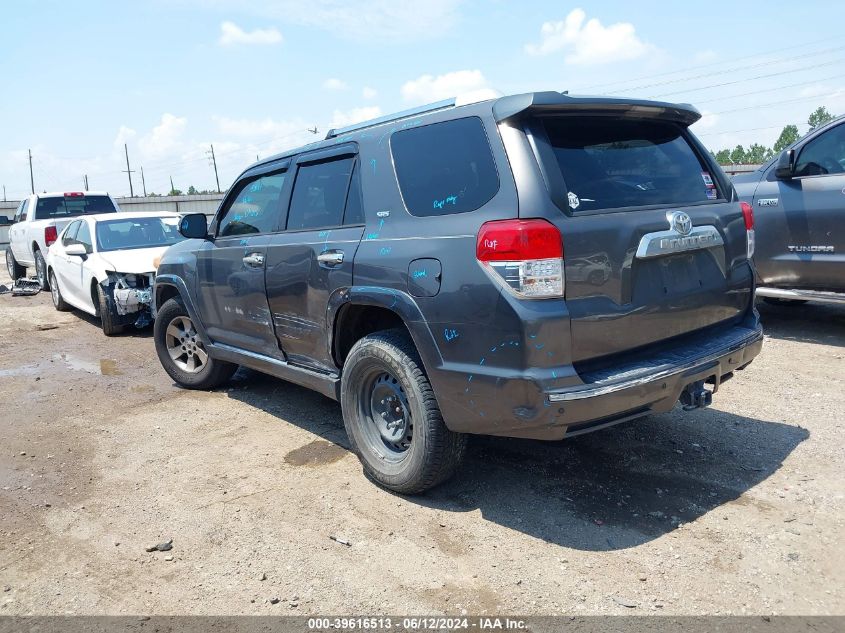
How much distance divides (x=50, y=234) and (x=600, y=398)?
12.7 metres

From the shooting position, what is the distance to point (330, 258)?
12.7 ft

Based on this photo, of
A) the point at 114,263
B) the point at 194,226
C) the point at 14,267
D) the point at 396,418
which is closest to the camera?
the point at 396,418

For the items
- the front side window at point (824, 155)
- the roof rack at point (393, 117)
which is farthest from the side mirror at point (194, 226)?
the front side window at point (824, 155)

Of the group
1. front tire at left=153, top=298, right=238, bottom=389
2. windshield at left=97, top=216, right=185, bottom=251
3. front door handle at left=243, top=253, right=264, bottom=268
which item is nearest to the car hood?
windshield at left=97, top=216, right=185, bottom=251

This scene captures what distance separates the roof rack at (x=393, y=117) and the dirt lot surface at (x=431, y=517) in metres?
2.11

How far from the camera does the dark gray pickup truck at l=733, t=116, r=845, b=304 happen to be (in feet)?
20.4

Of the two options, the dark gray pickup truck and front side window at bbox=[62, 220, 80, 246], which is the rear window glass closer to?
the dark gray pickup truck

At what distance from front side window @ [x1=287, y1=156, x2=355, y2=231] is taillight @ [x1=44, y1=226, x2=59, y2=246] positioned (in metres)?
10.2

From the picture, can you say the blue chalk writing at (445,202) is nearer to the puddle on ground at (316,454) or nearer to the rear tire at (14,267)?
the puddle on ground at (316,454)

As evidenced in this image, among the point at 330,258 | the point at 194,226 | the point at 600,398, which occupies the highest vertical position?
the point at 194,226

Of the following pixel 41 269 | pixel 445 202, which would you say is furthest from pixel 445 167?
pixel 41 269

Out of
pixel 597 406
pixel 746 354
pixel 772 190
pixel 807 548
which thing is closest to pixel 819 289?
pixel 772 190

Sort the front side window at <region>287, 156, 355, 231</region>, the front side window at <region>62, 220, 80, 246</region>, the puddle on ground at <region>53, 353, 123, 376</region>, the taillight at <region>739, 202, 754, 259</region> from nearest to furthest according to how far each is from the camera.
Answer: the taillight at <region>739, 202, 754, 259</region>
the front side window at <region>287, 156, 355, 231</region>
the puddle on ground at <region>53, 353, 123, 376</region>
the front side window at <region>62, 220, 80, 246</region>

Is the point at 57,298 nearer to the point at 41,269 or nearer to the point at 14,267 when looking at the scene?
the point at 41,269
